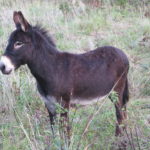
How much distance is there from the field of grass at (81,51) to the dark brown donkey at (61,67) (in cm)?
23

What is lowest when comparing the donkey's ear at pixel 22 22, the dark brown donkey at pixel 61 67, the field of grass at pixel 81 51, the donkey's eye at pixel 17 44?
the field of grass at pixel 81 51

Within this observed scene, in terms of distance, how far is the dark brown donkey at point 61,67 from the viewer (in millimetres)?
4238

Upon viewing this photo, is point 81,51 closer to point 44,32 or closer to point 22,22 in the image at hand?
point 44,32

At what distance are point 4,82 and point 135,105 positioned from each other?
1779 mm

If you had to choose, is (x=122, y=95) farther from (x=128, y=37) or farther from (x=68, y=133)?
(x=128, y=37)

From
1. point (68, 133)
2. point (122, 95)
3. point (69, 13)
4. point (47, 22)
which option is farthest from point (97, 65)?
point (69, 13)

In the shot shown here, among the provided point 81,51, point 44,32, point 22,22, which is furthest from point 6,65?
point 81,51

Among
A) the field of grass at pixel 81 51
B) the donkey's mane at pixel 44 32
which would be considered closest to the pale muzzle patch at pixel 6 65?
the field of grass at pixel 81 51

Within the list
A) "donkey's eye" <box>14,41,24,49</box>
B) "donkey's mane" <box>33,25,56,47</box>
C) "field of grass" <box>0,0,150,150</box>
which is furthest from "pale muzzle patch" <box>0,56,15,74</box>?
"donkey's mane" <box>33,25,56,47</box>

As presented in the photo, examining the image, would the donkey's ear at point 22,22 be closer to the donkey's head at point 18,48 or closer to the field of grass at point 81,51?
the donkey's head at point 18,48

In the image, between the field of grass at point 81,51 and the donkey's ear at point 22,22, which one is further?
the donkey's ear at point 22,22

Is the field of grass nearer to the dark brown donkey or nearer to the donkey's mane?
the dark brown donkey

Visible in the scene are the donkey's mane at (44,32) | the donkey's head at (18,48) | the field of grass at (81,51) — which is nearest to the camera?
the field of grass at (81,51)

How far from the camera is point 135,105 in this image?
5566mm
